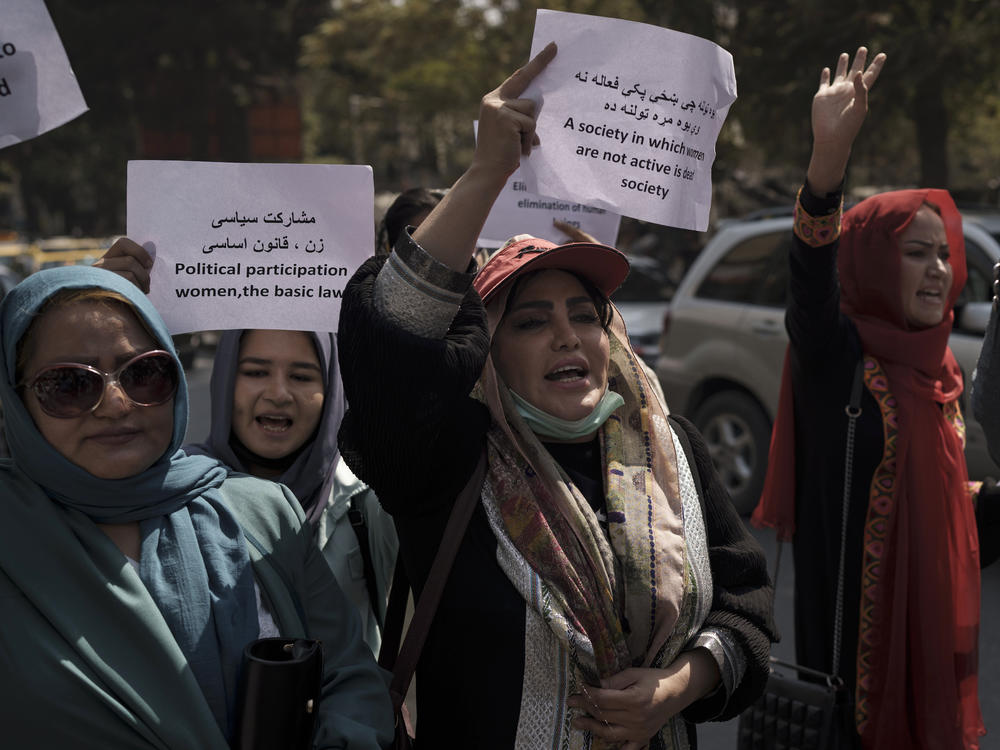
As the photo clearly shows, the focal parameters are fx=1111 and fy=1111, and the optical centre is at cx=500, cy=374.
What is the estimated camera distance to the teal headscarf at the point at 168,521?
1.83 meters

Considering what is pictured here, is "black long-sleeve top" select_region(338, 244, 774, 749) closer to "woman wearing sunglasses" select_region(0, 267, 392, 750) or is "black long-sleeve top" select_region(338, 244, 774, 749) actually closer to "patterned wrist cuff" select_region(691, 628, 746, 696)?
"patterned wrist cuff" select_region(691, 628, 746, 696)

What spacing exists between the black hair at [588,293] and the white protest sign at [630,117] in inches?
7.7

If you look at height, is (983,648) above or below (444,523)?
below

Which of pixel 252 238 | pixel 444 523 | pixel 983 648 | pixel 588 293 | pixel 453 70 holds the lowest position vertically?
pixel 983 648

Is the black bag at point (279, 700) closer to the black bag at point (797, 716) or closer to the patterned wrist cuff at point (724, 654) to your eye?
the patterned wrist cuff at point (724, 654)

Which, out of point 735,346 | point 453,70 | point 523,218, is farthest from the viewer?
point 453,70

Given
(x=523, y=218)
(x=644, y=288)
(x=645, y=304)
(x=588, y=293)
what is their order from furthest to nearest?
(x=644, y=288), (x=645, y=304), (x=523, y=218), (x=588, y=293)

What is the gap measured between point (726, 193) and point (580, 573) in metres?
25.1

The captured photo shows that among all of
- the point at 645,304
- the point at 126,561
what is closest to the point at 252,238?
the point at 126,561

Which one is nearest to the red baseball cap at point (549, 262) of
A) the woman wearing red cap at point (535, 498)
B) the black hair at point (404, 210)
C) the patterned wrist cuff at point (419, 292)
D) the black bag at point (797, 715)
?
the woman wearing red cap at point (535, 498)

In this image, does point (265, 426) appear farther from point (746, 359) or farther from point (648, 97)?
point (746, 359)

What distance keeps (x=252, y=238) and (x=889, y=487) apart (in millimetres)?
1887

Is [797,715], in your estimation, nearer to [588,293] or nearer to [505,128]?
[588,293]

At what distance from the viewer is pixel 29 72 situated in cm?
259
